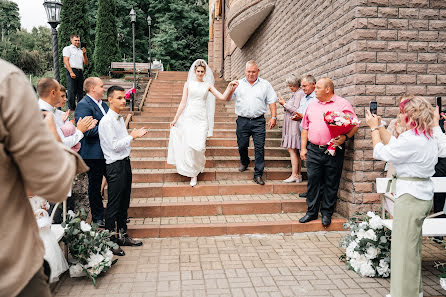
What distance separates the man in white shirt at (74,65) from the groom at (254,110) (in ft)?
16.6

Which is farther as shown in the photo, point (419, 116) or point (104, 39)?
point (104, 39)

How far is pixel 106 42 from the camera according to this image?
2159 centimetres

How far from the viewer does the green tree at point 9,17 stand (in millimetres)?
53416

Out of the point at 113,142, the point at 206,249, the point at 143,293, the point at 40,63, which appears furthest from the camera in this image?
the point at 40,63

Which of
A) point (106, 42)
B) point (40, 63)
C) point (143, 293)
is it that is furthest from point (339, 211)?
point (40, 63)

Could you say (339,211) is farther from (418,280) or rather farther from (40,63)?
(40,63)

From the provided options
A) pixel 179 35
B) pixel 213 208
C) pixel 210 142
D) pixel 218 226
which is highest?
pixel 179 35

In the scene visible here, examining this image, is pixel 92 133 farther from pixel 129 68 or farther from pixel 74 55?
pixel 129 68

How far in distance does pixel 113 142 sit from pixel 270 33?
7132 mm

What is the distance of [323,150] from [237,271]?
7.42ft

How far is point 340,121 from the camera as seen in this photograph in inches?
190

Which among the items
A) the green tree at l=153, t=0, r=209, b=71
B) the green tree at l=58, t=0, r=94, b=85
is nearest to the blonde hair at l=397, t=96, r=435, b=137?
the green tree at l=58, t=0, r=94, b=85

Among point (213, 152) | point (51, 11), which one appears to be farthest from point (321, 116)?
point (51, 11)

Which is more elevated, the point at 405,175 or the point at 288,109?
the point at 288,109
